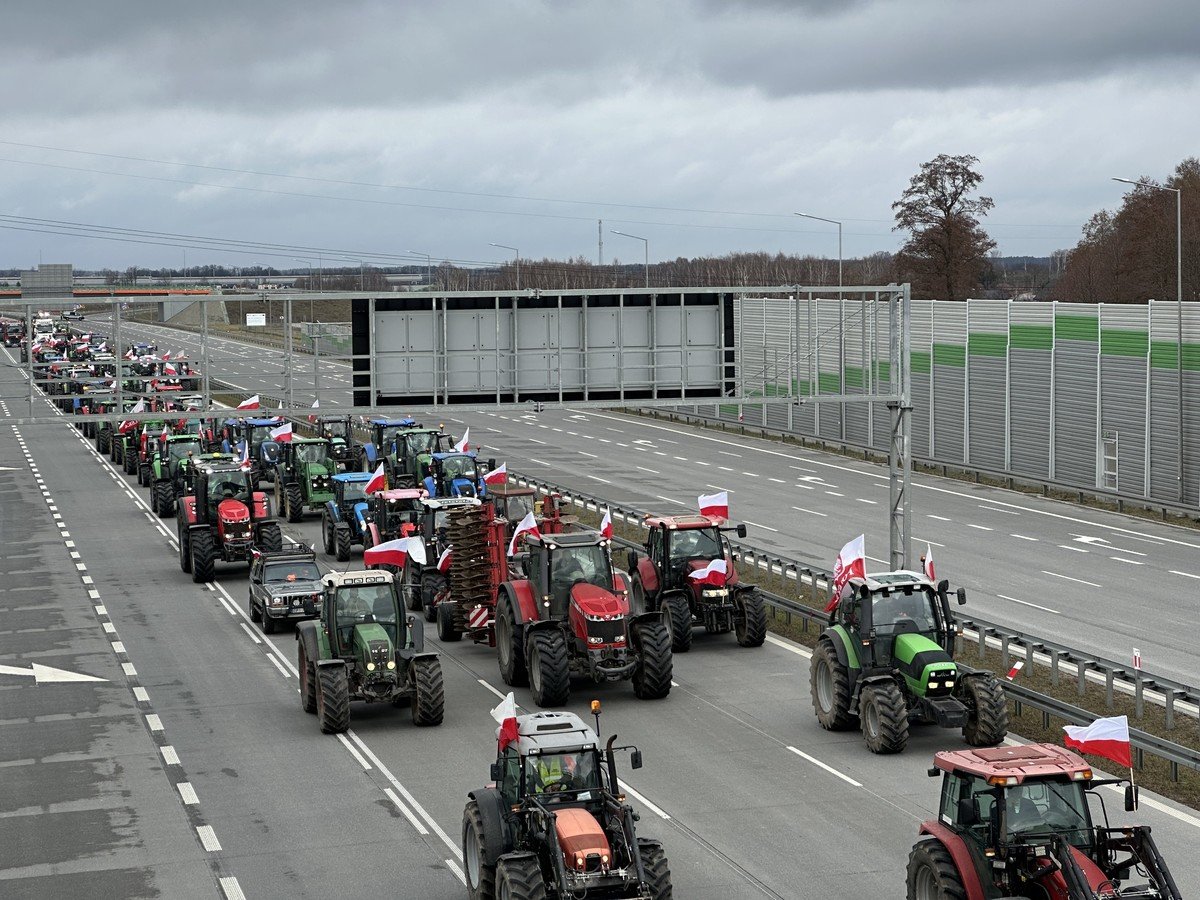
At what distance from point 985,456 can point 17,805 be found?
4449 cm

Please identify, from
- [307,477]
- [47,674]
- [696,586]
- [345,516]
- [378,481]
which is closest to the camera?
[47,674]

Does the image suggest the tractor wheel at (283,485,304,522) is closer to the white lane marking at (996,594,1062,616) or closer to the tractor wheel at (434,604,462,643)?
the tractor wheel at (434,604,462,643)

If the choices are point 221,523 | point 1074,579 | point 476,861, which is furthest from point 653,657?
point 221,523

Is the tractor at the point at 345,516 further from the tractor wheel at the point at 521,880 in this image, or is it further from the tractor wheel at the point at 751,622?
the tractor wheel at the point at 521,880

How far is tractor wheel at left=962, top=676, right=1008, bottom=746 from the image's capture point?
73.3 feet

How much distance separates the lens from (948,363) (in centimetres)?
6259

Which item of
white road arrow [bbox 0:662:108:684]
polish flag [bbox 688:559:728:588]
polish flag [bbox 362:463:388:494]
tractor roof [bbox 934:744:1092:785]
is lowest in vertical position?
white road arrow [bbox 0:662:108:684]

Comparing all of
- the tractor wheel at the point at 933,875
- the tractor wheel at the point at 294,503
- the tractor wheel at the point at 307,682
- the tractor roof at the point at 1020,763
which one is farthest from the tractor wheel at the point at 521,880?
the tractor wheel at the point at 294,503

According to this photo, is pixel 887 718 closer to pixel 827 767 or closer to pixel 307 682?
A: pixel 827 767

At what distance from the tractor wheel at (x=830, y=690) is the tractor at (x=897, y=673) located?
0.05 feet

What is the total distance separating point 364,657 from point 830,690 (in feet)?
22.9

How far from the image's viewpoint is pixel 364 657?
83.4 ft

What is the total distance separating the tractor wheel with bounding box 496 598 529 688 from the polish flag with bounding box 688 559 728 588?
428 centimetres

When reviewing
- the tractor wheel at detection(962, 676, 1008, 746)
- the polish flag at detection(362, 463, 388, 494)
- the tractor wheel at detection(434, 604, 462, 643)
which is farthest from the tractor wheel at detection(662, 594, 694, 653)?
the polish flag at detection(362, 463, 388, 494)
